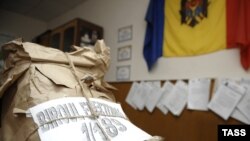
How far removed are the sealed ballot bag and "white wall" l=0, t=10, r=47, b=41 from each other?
2805mm

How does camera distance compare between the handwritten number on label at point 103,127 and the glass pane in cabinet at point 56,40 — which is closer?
the handwritten number on label at point 103,127

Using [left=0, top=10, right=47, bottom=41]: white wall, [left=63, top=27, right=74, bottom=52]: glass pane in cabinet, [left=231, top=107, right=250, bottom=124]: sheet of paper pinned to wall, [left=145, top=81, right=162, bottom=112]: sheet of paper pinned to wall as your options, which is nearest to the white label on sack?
[left=231, top=107, right=250, bottom=124]: sheet of paper pinned to wall

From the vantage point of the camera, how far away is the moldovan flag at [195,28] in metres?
1.64

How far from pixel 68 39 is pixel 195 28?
1454 millimetres

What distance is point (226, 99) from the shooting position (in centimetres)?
162

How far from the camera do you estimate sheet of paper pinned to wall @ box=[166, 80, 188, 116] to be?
1.86 m

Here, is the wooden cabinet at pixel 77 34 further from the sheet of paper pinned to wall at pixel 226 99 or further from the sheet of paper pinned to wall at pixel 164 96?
the sheet of paper pinned to wall at pixel 226 99

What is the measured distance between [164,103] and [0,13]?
2.76 meters

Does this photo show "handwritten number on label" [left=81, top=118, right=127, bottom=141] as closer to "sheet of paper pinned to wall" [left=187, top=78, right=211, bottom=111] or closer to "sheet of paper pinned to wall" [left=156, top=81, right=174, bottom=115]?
"sheet of paper pinned to wall" [left=187, top=78, right=211, bottom=111]

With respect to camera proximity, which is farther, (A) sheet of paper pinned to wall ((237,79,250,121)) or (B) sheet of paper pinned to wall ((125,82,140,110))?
(B) sheet of paper pinned to wall ((125,82,140,110))

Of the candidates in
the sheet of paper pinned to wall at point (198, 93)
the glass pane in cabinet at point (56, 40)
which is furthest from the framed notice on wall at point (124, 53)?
the glass pane in cabinet at point (56, 40)

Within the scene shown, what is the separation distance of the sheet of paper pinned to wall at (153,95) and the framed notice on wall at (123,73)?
337 mm

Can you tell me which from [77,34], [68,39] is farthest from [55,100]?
[68,39]

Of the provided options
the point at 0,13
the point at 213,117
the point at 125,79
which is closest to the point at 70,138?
the point at 213,117
